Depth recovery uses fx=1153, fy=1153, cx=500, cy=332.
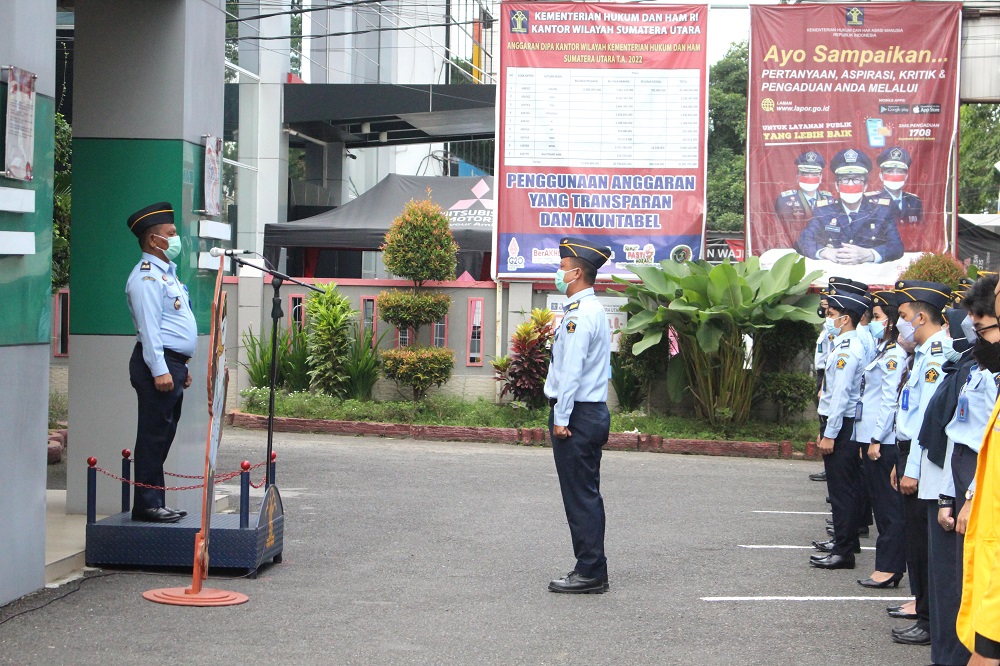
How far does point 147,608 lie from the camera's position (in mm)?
6469

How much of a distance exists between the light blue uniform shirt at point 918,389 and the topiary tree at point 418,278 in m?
10.3

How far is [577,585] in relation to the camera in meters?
7.20

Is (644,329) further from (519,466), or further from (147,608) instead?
(147,608)

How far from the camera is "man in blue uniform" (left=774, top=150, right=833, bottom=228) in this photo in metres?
17.2

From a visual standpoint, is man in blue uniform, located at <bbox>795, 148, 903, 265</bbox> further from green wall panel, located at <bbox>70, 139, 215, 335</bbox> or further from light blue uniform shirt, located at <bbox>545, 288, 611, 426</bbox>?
green wall panel, located at <bbox>70, 139, 215, 335</bbox>

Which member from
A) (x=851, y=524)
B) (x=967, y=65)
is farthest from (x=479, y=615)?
(x=967, y=65)

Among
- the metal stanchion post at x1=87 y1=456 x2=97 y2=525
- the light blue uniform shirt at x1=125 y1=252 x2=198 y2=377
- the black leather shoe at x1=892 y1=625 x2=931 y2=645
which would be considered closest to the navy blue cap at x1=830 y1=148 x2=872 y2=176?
the black leather shoe at x1=892 y1=625 x2=931 y2=645

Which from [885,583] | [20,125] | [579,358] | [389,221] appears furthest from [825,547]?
[389,221]

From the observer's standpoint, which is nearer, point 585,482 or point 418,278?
point 585,482

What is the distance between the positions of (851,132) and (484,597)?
40.9 feet

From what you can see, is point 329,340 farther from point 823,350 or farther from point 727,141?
point 727,141

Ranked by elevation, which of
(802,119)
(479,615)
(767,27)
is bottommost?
(479,615)

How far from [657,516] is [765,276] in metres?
6.47

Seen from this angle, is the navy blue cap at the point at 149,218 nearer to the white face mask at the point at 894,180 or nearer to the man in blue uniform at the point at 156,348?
the man in blue uniform at the point at 156,348
